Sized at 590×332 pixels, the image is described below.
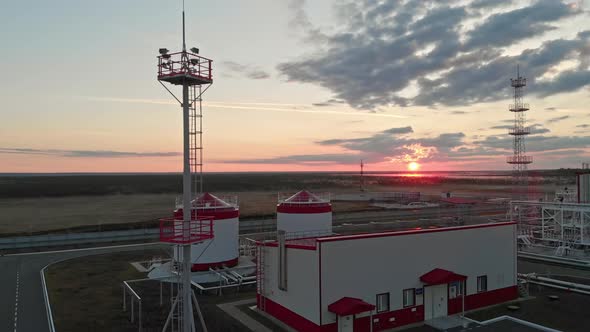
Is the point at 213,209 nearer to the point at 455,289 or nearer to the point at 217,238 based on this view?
the point at 217,238

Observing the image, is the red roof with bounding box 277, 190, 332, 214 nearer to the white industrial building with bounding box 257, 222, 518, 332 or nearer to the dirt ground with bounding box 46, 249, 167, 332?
the white industrial building with bounding box 257, 222, 518, 332

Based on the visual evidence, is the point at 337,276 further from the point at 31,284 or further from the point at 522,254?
the point at 522,254

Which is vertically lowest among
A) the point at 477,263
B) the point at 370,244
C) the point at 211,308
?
the point at 211,308

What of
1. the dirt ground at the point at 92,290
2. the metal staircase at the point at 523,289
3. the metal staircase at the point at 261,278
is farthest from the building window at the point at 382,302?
the dirt ground at the point at 92,290

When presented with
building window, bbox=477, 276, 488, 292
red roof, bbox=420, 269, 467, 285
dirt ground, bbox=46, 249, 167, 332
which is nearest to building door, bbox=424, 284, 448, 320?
red roof, bbox=420, 269, 467, 285

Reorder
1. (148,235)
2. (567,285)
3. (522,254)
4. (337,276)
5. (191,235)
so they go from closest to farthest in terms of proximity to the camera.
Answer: (191,235)
(337,276)
(567,285)
(522,254)
(148,235)

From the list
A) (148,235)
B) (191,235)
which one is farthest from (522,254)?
(148,235)

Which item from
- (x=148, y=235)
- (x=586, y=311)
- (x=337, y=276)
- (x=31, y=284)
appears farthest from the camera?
(x=148, y=235)

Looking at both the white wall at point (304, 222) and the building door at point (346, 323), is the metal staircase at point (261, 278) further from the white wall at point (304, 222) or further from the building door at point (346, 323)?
the white wall at point (304, 222)
